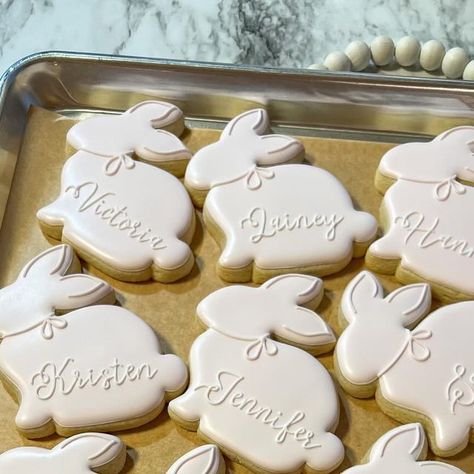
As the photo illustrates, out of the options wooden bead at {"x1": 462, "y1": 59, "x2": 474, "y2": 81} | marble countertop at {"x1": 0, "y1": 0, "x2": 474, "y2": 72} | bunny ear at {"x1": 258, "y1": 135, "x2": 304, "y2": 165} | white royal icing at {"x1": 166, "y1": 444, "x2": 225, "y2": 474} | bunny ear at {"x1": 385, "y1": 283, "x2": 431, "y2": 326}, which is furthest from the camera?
marble countertop at {"x1": 0, "y1": 0, "x2": 474, "y2": 72}

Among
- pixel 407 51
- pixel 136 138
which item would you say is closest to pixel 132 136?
pixel 136 138

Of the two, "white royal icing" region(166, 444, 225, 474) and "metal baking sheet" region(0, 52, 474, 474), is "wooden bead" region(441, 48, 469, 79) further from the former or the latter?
"white royal icing" region(166, 444, 225, 474)

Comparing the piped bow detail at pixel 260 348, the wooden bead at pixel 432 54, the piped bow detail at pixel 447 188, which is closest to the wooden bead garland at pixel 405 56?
the wooden bead at pixel 432 54

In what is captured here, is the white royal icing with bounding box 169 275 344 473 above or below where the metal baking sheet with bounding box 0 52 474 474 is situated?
below

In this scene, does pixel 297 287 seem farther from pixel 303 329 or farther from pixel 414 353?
pixel 414 353

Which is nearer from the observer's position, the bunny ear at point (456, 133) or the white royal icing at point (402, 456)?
the white royal icing at point (402, 456)

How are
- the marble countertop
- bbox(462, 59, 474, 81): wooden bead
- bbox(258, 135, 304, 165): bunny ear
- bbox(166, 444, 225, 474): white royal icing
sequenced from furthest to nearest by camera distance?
the marble countertop → bbox(462, 59, 474, 81): wooden bead → bbox(258, 135, 304, 165): bunny ear → bbox(166, 444, 225, 474): white royal icing

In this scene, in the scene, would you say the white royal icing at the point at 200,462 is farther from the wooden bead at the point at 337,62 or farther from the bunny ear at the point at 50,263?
the wooden bead at the point at 337,62

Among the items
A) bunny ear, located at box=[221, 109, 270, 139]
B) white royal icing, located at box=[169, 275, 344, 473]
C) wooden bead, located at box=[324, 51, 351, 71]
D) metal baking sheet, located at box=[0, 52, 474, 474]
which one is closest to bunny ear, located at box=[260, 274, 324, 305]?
white royal icing, located at box=[169, 275, 344, 473]
